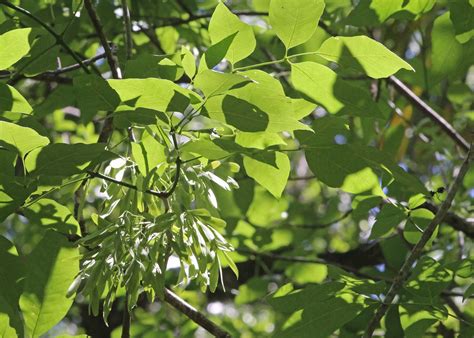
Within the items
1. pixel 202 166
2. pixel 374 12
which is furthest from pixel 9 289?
pixel 374 12

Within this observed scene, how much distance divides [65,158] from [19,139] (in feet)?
0.19

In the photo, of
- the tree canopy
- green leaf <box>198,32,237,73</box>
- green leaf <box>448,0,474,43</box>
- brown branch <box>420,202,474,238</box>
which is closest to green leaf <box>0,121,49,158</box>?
the tree canopy

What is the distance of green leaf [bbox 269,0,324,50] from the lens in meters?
0.97

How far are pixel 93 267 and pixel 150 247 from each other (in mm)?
72

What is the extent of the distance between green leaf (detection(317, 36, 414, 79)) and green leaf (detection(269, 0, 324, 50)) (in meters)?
0.04

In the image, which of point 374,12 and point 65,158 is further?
point 374,12

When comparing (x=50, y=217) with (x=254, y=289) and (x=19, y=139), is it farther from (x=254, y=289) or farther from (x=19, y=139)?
(x=254, y=289)

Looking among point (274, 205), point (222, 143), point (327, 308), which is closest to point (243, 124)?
point (222, 143)

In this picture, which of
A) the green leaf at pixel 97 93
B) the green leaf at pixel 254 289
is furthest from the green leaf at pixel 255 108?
the green leaf at pixel 254 289

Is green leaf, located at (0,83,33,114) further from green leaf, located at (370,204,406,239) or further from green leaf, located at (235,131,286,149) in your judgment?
green leaf, located at (370,204,406,239)

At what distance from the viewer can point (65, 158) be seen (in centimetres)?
90

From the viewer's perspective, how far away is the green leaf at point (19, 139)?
883mm

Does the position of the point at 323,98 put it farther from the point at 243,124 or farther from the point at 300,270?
the point at 300,270

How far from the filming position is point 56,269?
941mm
